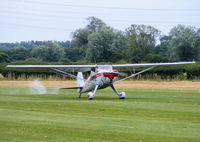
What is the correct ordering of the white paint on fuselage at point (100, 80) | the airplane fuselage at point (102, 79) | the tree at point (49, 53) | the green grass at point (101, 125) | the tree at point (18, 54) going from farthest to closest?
the tree at point (18, 54), the tree at point (49, 53), the white paint on fuselage at point (100, 80), the airplane fuselage at point (102, 79), the green grass at point (101, 125)

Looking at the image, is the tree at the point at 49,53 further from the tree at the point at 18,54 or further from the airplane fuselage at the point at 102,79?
the airplane fuselage at the point at 102,79

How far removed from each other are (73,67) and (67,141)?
840 inches

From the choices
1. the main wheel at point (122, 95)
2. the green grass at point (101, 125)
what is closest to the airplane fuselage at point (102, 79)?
the main wheel at point (122, 95)

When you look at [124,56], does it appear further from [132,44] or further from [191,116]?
[191,116]

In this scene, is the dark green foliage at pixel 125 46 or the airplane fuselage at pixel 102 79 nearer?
the airplane fuselage at pixel 102 79

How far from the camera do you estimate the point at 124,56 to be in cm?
8900

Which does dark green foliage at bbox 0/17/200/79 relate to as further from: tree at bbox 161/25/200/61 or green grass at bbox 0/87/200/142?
green grass at bbox 0/87/200/142

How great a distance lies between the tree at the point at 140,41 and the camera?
93963 mm

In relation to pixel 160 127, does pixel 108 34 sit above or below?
above

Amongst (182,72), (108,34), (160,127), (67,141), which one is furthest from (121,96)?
(108,34)

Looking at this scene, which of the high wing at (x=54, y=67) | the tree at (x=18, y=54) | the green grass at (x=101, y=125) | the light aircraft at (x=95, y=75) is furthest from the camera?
the tree at (x=18, y=54)

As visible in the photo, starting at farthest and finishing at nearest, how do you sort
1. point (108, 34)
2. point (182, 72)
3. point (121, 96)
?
point (108, 34)
point (182, 72)
point (121, 96)

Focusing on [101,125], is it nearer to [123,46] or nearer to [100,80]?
[100,80]

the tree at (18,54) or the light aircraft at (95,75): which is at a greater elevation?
the tree at (18,54)
